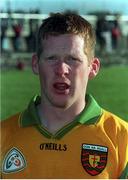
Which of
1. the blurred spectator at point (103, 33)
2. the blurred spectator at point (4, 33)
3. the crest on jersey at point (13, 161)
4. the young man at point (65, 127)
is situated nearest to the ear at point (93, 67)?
the young man at point (65, 127)

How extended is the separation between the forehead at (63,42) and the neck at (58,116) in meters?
0.23

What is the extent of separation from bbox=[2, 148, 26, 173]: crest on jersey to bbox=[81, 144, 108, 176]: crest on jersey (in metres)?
0.24

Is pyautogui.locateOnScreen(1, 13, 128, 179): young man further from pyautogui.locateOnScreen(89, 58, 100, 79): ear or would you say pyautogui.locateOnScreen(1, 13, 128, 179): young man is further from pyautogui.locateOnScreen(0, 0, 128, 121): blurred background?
pyautogui.locateOnScreen(0, 0, 128, 121): blurred background

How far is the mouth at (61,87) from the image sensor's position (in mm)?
2418

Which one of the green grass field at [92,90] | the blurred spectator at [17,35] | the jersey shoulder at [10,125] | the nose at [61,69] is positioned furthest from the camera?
the blurred spectator at [17,35]

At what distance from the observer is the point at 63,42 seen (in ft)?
8.05

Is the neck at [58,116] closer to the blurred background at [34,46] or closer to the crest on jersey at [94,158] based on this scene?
the crest on jersey at [94,158]

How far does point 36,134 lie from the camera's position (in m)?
2.49

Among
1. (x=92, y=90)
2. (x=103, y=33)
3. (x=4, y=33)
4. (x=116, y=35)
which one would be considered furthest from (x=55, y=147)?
(x=116, y=35)

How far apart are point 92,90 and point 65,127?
10.7 metres

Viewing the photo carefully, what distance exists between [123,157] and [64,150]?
0.23 m

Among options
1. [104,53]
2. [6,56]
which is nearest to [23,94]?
[6,56]

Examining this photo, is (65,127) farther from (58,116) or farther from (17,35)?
(17,35)

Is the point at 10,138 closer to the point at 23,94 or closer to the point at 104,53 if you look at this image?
the point at 23,94
